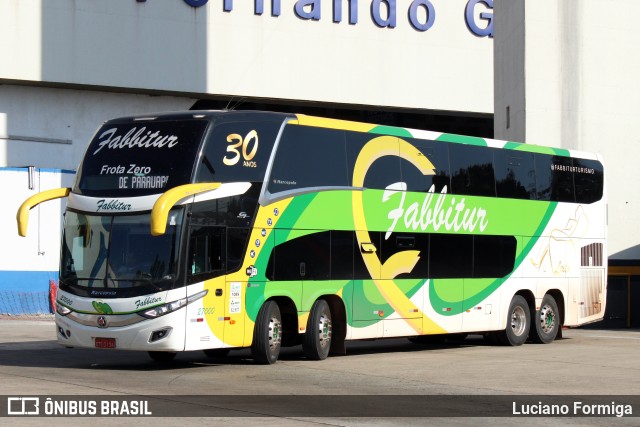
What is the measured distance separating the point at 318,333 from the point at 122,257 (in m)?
3.74

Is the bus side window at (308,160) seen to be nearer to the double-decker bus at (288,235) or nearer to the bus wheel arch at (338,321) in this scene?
the double-decker bus at (288,235)

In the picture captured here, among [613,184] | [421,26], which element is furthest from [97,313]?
[421,26]

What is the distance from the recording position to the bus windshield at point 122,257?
57.6 ft

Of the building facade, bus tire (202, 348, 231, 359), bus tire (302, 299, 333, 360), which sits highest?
the building facade

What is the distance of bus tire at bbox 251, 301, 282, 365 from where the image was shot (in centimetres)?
1866

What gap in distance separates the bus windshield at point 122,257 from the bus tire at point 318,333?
3071 millimetres

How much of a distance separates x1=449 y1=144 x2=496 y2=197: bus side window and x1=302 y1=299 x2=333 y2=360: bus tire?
421 cm

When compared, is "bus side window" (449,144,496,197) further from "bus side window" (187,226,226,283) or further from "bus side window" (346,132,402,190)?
"bus side window" (187,226,226,283)

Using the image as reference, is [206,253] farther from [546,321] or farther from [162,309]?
[546,321]

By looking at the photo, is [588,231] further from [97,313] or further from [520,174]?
[97,313]

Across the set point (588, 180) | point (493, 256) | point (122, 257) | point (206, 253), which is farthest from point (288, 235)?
point (588, 180)

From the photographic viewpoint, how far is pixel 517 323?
24922 mm

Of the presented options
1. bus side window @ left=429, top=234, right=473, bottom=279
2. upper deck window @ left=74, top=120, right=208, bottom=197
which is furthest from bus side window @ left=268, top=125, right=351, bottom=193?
bus side window @ left=429, top=234, right=473, bottom=279

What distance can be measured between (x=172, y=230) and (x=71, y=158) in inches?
996
